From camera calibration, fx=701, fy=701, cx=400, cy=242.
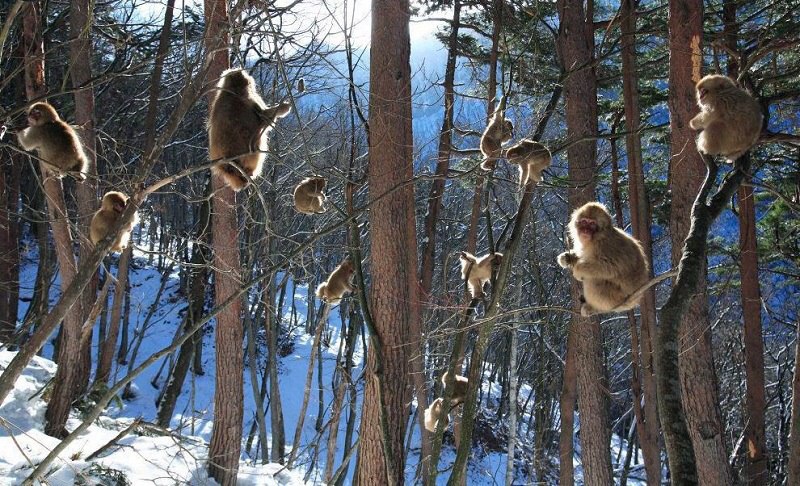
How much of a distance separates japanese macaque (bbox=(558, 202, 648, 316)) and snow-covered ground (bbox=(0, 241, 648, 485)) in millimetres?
3619

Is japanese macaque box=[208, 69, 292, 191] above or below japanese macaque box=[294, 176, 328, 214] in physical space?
below

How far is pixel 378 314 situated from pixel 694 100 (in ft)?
16.4

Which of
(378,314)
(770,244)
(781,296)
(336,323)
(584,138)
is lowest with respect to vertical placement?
(378,314)

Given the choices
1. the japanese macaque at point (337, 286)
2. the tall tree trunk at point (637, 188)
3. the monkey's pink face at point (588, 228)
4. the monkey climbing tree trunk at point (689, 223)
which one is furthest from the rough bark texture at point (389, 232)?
the tall tree trunk at point (637, 188)

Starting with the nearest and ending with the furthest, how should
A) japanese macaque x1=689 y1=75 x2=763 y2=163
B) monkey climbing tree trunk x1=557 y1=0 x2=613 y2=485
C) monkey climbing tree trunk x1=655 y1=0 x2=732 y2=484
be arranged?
japanese macaque x1=689 y1=75 x2=763 y2=163
monkey climbing tree trunk x1=655 y1=0 x2=732 y2=484
monkey climbing tree trunk x1=557 y1=0 x2=613 y2=485

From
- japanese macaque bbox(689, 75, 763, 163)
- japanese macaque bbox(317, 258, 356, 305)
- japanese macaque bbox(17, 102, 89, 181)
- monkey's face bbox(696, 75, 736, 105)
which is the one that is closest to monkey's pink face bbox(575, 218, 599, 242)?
japanese macaque bbox(689, 75, 763, 163)

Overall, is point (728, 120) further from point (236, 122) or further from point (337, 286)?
point (337, 286)

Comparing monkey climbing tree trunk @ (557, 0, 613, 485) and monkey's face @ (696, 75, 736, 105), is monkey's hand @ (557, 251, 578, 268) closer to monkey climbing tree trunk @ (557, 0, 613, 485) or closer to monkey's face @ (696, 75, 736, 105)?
monkey's face @ (696, 75, 736, 105)

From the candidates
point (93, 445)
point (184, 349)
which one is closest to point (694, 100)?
point (93, 445)

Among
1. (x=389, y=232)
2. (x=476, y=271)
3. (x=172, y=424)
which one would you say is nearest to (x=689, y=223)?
Result: (x=476, y=271)

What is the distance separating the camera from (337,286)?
1076 centimetres

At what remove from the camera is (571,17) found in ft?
37.3

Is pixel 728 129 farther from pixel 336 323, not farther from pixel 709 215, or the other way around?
pixel 336 323

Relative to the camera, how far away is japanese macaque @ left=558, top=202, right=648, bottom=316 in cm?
615
